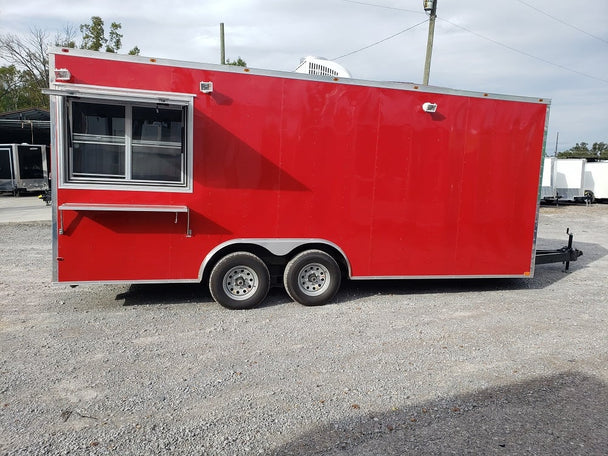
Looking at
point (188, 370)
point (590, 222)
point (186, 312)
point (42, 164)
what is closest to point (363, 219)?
point (186, 312)

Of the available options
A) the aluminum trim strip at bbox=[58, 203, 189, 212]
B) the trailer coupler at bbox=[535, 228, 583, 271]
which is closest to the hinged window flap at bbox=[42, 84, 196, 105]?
the aluminum trim strip at bbox=[58, 203, 189, 212]

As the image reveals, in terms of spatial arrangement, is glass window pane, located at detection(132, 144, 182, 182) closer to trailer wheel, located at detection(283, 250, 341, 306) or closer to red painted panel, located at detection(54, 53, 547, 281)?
red painted panel, located at detection(54, 53, 547, 281)

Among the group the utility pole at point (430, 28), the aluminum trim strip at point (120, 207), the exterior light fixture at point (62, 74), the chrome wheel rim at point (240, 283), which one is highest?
the utility pole at point (430, 28)

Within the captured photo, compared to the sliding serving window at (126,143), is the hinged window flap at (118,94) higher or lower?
higher

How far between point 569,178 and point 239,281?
25579 millimetres

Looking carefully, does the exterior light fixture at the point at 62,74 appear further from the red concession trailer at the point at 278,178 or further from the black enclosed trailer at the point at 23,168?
the black enclosed trailer at the point at 23,168

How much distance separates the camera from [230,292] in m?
5.99

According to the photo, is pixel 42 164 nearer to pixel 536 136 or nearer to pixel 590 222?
pixel 536 136

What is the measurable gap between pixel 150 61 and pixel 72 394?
3845 mm

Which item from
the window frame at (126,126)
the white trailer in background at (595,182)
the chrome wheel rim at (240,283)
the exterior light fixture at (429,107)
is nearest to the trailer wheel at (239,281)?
the chrome wheel rim at (240,283)

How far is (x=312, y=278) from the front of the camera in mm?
6289

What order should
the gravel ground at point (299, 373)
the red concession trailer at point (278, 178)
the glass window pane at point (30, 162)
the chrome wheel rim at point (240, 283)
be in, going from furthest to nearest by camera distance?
the glass window pane at point (30, 162), the chrome wheel rim at point (240, 283), the red concession trailer at point (278, 178), the gravel ground at point (299, 373)

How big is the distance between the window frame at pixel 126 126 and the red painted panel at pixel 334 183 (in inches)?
3.9

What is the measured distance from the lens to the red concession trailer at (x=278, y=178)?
212 inches
